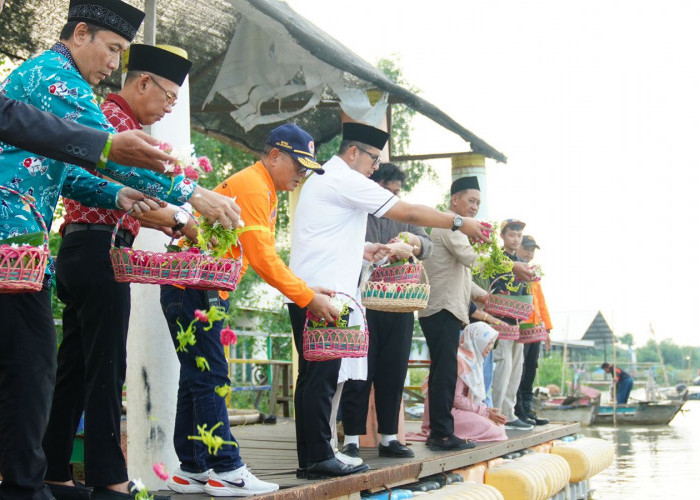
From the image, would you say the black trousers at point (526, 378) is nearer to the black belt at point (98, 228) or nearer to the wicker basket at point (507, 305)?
the wicker basket at point (507, 305)

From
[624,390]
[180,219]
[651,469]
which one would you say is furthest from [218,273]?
[624,390]

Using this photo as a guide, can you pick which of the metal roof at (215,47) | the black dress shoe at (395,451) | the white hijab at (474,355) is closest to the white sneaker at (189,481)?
the black dress shoe at (395,451)

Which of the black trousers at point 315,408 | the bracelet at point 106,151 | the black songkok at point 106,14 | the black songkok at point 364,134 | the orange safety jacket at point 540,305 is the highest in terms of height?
the black songkok at point 364,134

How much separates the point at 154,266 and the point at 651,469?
37.1 ft

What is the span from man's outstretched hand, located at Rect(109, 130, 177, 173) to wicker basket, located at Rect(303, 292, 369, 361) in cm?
205

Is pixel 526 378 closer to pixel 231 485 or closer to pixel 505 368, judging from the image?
pixel 505 368

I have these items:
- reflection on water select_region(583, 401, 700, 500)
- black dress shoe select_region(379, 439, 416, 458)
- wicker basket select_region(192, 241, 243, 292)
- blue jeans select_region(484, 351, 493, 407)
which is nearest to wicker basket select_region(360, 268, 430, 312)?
black dress shoe select_region(379, 439, 416, 458)

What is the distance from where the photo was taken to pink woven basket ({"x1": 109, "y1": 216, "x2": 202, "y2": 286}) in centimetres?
326

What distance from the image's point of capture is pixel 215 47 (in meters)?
7.77

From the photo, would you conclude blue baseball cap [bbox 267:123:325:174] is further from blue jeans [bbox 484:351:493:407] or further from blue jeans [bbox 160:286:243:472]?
blue jeans [bbox 484:351:493:407]

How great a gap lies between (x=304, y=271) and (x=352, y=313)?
0.36 m

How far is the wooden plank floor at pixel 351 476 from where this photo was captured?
426cm

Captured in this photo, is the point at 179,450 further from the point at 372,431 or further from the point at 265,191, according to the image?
the point at 372,431

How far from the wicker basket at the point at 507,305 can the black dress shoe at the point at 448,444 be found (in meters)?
1.33
